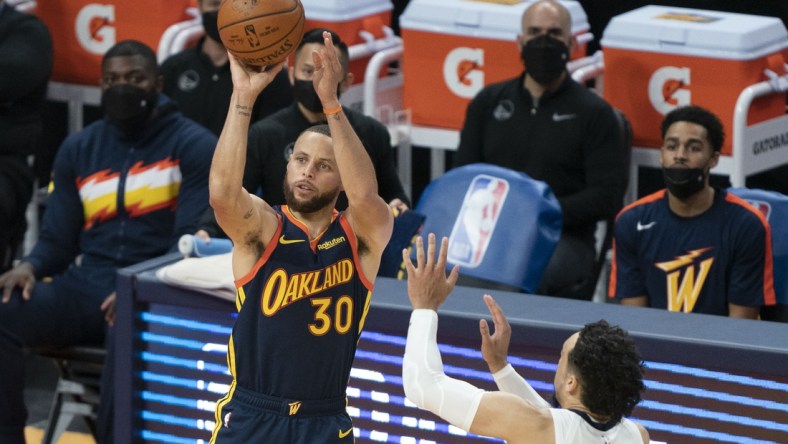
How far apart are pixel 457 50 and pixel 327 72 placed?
10.8 feet

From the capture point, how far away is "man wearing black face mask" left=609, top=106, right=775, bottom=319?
615 cm

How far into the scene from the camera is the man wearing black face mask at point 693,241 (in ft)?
20.2

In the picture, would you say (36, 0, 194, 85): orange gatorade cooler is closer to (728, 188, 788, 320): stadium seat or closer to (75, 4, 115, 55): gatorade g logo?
(75, 4, 115, 55): gatorade g logo

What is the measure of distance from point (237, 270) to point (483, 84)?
10.2ft

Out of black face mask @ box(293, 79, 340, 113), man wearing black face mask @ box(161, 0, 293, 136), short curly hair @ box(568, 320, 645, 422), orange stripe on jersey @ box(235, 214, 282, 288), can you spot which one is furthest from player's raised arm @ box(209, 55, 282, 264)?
man wearing black face mask @ box(161, 0, 293, 136)

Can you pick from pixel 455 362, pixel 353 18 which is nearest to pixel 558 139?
pixel 353 18

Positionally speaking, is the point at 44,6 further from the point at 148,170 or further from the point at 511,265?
the point at 511,265

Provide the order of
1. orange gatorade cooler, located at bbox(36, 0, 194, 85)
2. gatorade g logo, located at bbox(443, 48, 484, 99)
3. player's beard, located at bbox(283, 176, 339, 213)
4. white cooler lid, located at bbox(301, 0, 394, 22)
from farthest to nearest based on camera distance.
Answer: orange gatorade cooler, located at bbox(36, 0, 194, 85) < white cooler lid, located at bbox(301, 0, 394, 22) < gatorade g logo, located at bbox(443, 48, 484, 99) < player's beard, located at bbox(283, 176, 339, 213)

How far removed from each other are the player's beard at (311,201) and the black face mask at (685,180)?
1.86m

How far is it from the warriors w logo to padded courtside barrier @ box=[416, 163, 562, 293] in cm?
50

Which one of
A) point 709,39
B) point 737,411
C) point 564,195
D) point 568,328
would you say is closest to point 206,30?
point 564,195

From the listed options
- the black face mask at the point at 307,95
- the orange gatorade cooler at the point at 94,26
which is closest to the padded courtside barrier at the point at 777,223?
the black face mask at the point at 307,95

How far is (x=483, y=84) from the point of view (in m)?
7.64

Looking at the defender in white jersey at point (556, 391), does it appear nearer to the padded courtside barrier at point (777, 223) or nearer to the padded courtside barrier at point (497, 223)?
the padded courtside barrier at point (497, 223)
